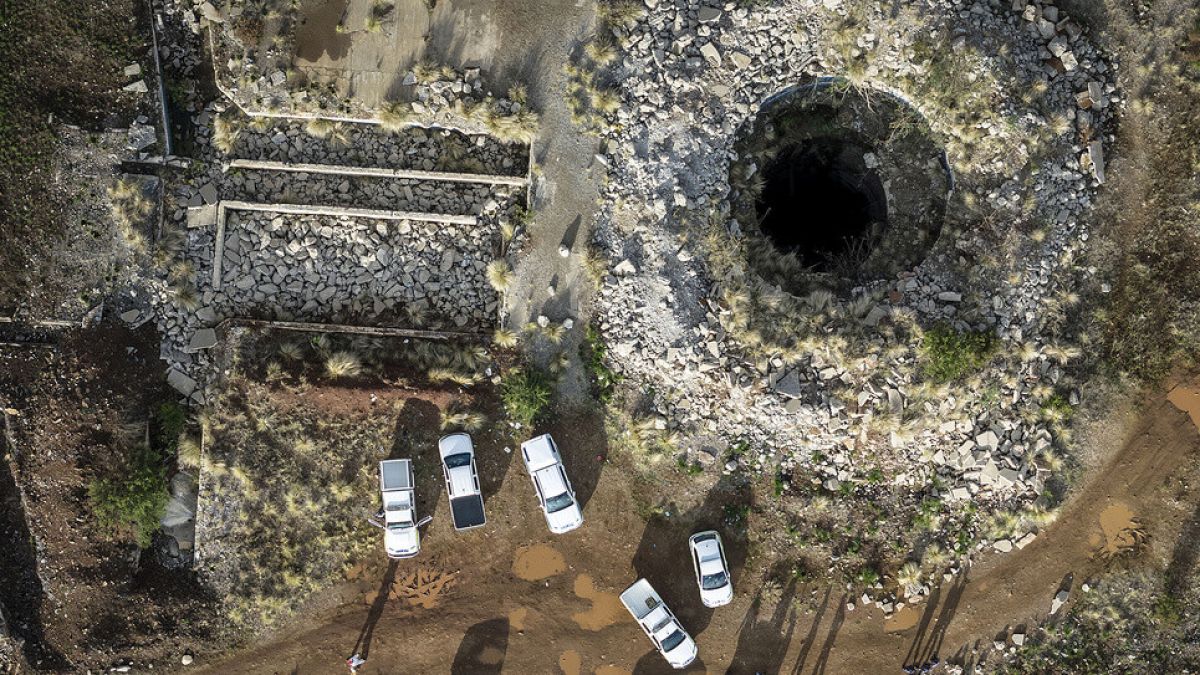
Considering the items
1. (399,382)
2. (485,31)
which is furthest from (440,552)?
(485,31)

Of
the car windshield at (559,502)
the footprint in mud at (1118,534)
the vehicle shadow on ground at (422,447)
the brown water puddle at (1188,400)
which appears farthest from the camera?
the brown water puddle at (1188,400)

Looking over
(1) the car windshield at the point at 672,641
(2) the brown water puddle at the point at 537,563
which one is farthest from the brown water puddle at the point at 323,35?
(1) the car windshield at the point at 672,641

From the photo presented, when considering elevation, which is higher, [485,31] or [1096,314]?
[485,31]

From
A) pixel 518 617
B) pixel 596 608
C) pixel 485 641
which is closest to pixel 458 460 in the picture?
pixel 518 617

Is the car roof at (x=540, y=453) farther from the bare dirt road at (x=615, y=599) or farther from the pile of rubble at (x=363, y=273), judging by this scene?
the pile of rubble at (x=363, y=273)

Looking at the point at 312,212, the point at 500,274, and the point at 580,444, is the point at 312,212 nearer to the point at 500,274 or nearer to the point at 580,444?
the point at 500,274

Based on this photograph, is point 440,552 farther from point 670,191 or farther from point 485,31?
point 485,31
